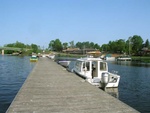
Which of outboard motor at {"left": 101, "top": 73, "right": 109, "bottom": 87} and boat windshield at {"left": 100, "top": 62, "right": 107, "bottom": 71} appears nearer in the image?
outboard motor at {"left": 101, "top": 73, "right": 109, "bottom": 87}

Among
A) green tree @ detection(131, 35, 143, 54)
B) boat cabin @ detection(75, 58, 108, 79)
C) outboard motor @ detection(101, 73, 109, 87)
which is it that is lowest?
outboard motor @ detection(101, 73, 109, 87)

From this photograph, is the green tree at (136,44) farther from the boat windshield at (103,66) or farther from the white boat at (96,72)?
the boat windshield at (103,66)

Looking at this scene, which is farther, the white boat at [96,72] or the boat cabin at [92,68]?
the boat cabin at [92,68]

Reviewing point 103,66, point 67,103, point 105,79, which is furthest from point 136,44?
point 67,103

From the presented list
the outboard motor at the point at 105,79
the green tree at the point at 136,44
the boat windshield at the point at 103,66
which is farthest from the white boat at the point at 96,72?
the green tree at the point at 136,44

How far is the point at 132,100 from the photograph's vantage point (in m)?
18.1

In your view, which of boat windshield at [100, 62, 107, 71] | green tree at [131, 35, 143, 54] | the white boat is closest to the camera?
the white boat

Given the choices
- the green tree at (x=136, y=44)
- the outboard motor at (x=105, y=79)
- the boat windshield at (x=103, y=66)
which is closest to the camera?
the outboard motor at (x=105, y=79)

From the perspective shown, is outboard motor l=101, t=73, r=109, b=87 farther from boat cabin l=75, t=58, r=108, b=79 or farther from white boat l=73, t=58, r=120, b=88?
boat cabin l=75, t=58, r=108, b=79

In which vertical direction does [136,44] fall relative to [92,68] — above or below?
above

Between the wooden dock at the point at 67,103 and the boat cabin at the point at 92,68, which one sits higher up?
the boat cabin at the point at 92,68

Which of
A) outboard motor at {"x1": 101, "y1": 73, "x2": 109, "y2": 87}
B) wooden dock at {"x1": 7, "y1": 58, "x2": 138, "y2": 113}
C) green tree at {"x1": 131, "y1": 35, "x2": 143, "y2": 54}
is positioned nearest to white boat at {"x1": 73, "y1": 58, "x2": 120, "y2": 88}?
outboard motor at {"x1": 101, "y1": 73, "x2": 109, "y2": 87}

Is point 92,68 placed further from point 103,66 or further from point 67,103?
point 67,103

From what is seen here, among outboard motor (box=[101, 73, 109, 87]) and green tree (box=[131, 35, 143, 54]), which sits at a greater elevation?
green tree (box=[131, 35, 143, 54])
